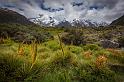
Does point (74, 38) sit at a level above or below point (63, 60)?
above

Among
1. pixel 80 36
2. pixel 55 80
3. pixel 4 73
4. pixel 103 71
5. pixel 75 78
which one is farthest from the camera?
pixel 80 36

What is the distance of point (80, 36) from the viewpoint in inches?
945

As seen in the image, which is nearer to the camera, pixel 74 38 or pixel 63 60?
pixel 63 60

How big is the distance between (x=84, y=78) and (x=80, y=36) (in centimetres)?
1500

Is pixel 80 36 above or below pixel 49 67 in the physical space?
above

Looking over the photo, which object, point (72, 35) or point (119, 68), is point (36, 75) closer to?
point (119, 68)

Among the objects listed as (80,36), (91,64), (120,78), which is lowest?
(120,78)

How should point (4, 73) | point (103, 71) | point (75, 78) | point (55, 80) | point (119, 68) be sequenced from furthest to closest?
point (119, 68) → point (103, 71) → point (75, 78) → point (55, 80) → point (4, 73)

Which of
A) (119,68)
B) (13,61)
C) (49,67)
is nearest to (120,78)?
(119,68)

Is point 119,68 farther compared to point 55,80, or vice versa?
point 119,68

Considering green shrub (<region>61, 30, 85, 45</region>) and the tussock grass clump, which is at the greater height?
green shrub (<region>61, 30, 85, 45</region>)

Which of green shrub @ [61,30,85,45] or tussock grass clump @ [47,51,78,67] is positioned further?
green shrub @ [61,30,85,45]

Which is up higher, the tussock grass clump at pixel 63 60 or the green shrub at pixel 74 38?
the green shrub at pixel 74 38

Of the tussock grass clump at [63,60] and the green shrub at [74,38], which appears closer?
the tussock grass clump at [63,60]
